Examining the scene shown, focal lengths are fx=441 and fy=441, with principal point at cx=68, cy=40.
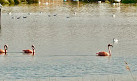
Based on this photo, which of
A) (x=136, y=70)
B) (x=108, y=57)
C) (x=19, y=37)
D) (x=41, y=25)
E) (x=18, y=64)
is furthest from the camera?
(x=41, y=25)

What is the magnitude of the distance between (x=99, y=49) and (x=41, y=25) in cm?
2972

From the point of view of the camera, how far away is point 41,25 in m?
74.4

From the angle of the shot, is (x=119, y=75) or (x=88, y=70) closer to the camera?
(x=119, y=75)

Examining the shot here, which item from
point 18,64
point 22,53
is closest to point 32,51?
point 22,53

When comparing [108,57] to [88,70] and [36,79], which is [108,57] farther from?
[36,79]

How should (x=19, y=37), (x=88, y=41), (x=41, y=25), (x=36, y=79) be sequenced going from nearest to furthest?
(x=36, y=79), (x=88, y=41), (x=19, y=37), (x=41, y=25)

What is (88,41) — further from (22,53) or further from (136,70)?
(136,70)

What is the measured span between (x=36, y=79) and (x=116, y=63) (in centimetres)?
943

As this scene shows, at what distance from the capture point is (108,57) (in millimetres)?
41031

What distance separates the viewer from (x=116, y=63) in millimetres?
37719

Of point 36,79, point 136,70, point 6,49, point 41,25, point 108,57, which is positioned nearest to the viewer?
point 36,79

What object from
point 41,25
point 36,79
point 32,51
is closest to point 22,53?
point 32,51

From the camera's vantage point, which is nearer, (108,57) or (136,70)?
(136,70)

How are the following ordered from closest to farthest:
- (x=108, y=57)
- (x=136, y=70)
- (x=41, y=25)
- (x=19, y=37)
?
1. (x=136, y=70)
2. (x=108, y=57)
3. (x=19, y=37)
4. (x=41, y=25)
